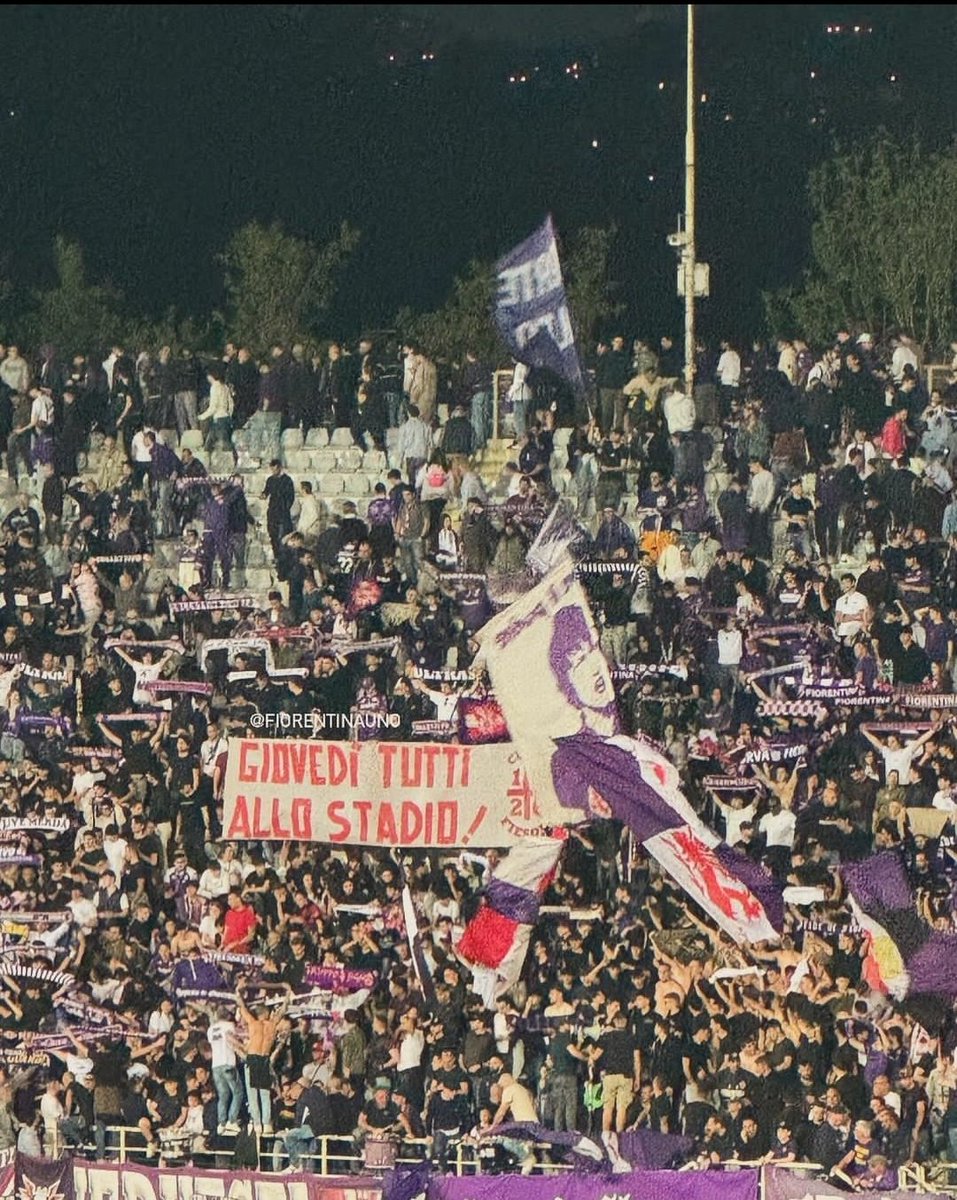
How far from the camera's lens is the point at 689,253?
32344 mm

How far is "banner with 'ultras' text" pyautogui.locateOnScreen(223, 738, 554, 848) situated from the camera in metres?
25.7

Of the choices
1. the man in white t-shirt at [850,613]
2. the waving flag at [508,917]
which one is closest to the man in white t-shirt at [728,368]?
the man in white t-shirt at [850,613]

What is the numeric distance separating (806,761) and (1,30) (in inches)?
640

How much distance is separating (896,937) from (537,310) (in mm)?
9092

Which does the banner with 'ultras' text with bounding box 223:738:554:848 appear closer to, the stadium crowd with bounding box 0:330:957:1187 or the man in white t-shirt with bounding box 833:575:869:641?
the stadium crowd with bounding box 0:330:957:1187

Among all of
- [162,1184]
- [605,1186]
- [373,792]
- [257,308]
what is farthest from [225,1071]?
[257,308]

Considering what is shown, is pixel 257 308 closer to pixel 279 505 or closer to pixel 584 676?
pixel 279 505

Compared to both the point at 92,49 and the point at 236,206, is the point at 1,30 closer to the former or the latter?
the point at 92,49

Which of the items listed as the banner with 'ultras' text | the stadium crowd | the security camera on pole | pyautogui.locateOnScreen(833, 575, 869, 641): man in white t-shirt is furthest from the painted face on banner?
the security camera on pole

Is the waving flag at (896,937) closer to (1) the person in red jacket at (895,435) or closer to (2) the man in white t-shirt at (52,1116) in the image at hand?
(1) the person in red jacket at (895,435)

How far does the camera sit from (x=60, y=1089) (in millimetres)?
24203

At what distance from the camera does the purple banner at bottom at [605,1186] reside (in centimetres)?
2091

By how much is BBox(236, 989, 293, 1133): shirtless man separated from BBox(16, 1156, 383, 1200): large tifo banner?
109cm

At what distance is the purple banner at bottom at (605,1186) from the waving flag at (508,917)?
217cm
